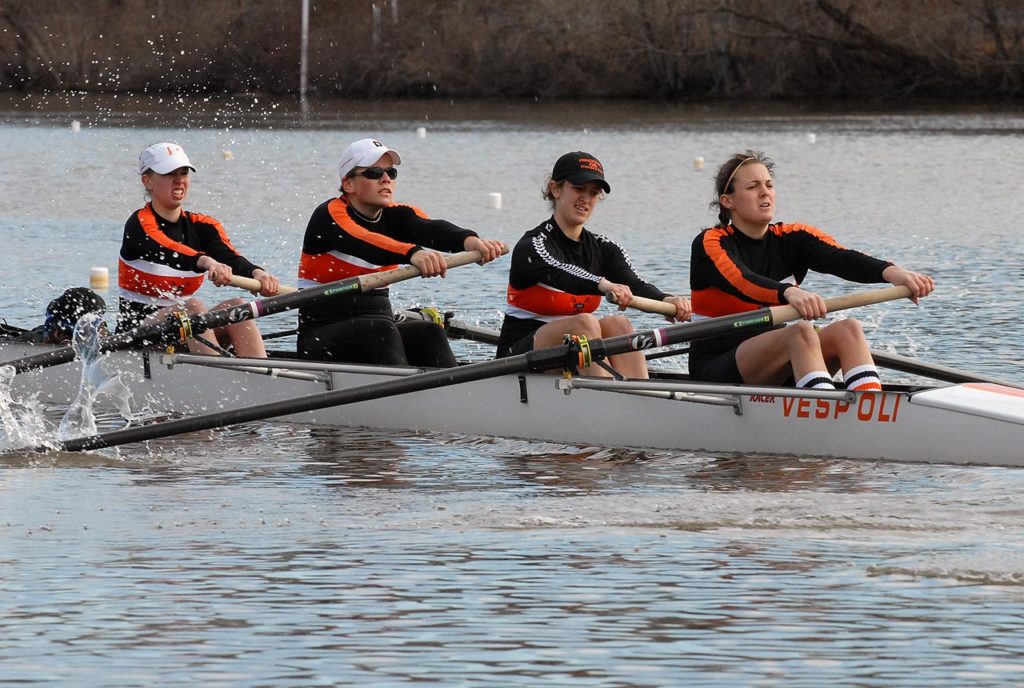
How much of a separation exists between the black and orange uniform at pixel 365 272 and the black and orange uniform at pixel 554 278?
644mm

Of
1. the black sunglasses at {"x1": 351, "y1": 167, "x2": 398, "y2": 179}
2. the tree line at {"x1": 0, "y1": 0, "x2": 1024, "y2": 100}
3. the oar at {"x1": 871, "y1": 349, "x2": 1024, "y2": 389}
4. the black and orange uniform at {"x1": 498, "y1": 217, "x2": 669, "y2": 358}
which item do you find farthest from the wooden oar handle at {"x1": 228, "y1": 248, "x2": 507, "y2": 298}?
the tree line at {"x1": 0, "y1": 0, "x2": 1024, "y2": 100}

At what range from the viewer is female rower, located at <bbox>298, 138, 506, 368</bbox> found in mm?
9039

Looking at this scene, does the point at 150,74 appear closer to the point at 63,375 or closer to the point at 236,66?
the point at 236,66

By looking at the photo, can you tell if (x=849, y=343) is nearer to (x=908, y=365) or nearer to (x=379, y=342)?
(x=908, y=365)

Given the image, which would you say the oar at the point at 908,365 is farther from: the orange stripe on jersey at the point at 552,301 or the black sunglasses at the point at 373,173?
the black sunglasses at the point at 373,173

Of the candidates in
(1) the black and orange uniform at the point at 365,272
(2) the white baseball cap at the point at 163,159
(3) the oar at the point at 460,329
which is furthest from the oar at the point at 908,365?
(2) the white baseball cap at the point at 163,159

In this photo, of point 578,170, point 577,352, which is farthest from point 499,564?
point 578,170

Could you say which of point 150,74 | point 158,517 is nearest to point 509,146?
point 150,74

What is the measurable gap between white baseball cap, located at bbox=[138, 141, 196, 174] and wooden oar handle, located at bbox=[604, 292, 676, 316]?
271 centimetres

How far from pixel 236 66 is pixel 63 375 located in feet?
151

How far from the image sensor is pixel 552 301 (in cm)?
845

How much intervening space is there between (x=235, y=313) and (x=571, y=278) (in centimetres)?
179

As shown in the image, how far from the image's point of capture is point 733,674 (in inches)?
194

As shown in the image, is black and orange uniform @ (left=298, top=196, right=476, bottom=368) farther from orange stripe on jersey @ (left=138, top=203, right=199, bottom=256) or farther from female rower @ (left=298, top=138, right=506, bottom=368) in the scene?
orange stripe on jersey @ (left=138, top=203, right=199, bottom=256)
